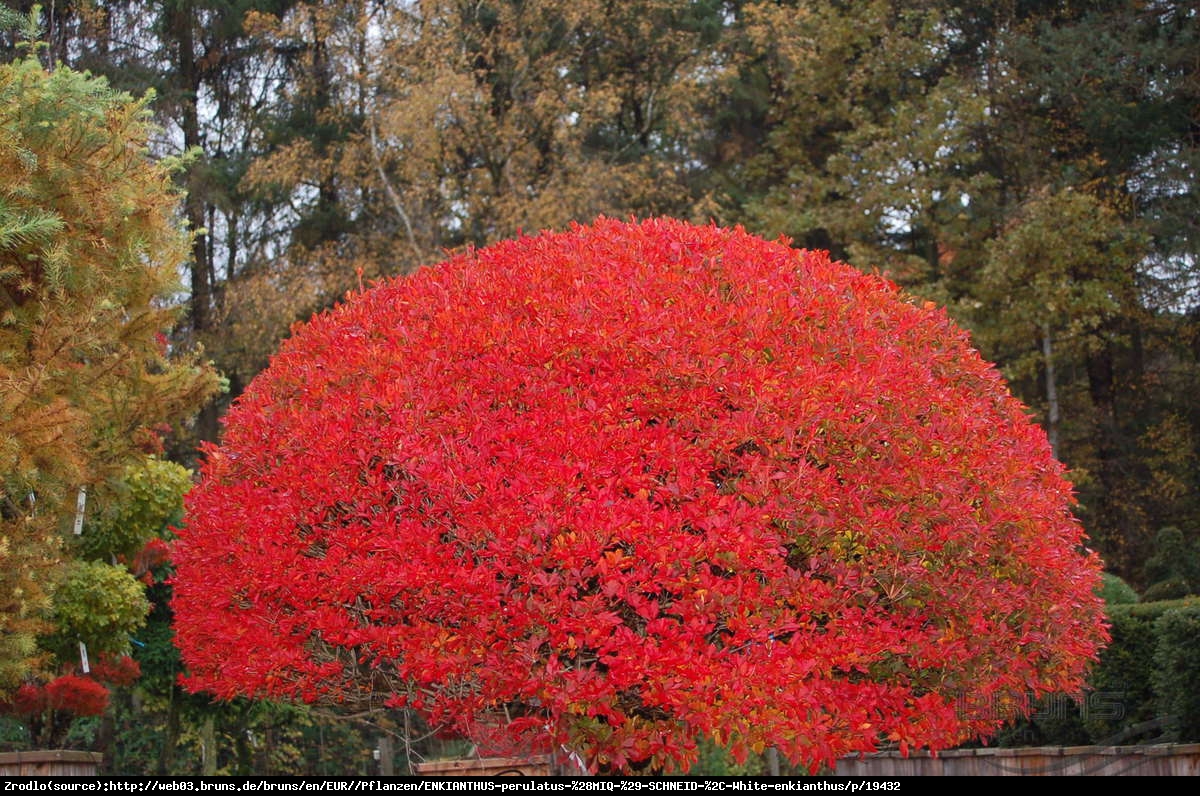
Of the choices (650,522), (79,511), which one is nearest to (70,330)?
(79,511)

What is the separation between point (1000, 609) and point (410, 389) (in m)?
4.15

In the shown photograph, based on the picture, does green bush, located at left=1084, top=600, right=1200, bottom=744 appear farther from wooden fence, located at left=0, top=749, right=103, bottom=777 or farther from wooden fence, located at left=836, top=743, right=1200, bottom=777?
wooden fence, located at left=0, top=749, right=103, bottom=777

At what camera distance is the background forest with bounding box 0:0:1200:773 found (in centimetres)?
2342

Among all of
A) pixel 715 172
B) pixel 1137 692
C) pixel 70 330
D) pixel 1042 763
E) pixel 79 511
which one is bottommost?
pixel 1042 763

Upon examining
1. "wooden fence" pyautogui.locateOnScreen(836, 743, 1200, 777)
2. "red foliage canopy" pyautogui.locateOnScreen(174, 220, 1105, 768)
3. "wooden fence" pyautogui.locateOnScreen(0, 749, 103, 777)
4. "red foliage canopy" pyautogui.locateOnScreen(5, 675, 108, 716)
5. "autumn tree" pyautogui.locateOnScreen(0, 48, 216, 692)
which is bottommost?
"wooden fence" pyautogui.locateOnScreen(836, 743, 1200, 777)

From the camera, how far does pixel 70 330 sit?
10953 millimetres

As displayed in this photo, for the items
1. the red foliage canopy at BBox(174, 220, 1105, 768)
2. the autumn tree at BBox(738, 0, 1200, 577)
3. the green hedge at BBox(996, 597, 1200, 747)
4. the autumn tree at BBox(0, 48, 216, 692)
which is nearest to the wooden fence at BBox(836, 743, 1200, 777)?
the red foliage canopy at BBox(174, 220, 1105, 768)

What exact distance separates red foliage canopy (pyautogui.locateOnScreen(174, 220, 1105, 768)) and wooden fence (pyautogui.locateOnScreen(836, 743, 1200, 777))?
0.79 meters

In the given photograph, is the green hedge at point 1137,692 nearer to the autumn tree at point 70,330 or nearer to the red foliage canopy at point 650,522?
the red foliage canopy at point 650,522

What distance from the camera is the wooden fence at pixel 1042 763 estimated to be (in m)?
8.23

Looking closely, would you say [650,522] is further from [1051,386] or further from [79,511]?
[1051,386]

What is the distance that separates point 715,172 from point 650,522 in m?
22.6

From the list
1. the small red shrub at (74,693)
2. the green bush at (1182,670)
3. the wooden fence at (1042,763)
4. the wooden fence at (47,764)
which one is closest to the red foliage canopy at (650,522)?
the wooden fence at (1042,763)

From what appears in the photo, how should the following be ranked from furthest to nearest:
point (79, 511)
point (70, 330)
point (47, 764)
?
point (79, 511), point (70, 330), point (47, 764)
